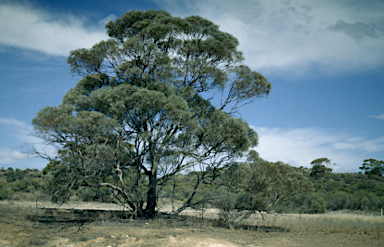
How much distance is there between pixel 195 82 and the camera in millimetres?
17500

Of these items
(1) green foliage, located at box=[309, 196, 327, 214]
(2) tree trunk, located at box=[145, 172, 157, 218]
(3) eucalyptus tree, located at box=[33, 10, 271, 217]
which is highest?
(3) eucalyptus tree, located at box=[33, 10, 271, 217]

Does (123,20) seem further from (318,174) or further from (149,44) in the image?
(318,174)

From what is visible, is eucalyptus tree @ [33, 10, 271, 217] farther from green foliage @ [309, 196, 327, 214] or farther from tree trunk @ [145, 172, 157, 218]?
green foliage @ [309, 196, 327, 214]

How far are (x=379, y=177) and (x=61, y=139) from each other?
57.3 m

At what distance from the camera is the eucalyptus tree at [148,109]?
14.3m

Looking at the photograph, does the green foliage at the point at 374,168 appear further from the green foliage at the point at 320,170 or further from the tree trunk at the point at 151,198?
the tree trunk at the point at 151,198

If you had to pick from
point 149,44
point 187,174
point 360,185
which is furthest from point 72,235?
point 360,185

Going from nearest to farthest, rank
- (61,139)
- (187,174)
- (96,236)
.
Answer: (96,236)
(61,139)
(187,174)

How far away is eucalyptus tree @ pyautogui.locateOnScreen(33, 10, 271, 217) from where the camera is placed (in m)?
14.3

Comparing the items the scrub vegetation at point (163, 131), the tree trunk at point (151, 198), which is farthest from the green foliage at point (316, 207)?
the tree trunk at point (151, 198)

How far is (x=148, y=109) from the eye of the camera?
48.6 ft

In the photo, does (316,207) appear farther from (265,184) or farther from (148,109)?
(148,109)

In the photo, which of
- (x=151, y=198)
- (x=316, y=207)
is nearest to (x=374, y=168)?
(x=316, y=207)

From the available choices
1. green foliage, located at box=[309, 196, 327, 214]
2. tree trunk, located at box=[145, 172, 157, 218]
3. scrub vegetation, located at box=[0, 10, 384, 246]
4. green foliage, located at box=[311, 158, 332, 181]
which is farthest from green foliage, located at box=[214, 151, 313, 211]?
green foliage, located at box=[311, 158, 332, 181]
